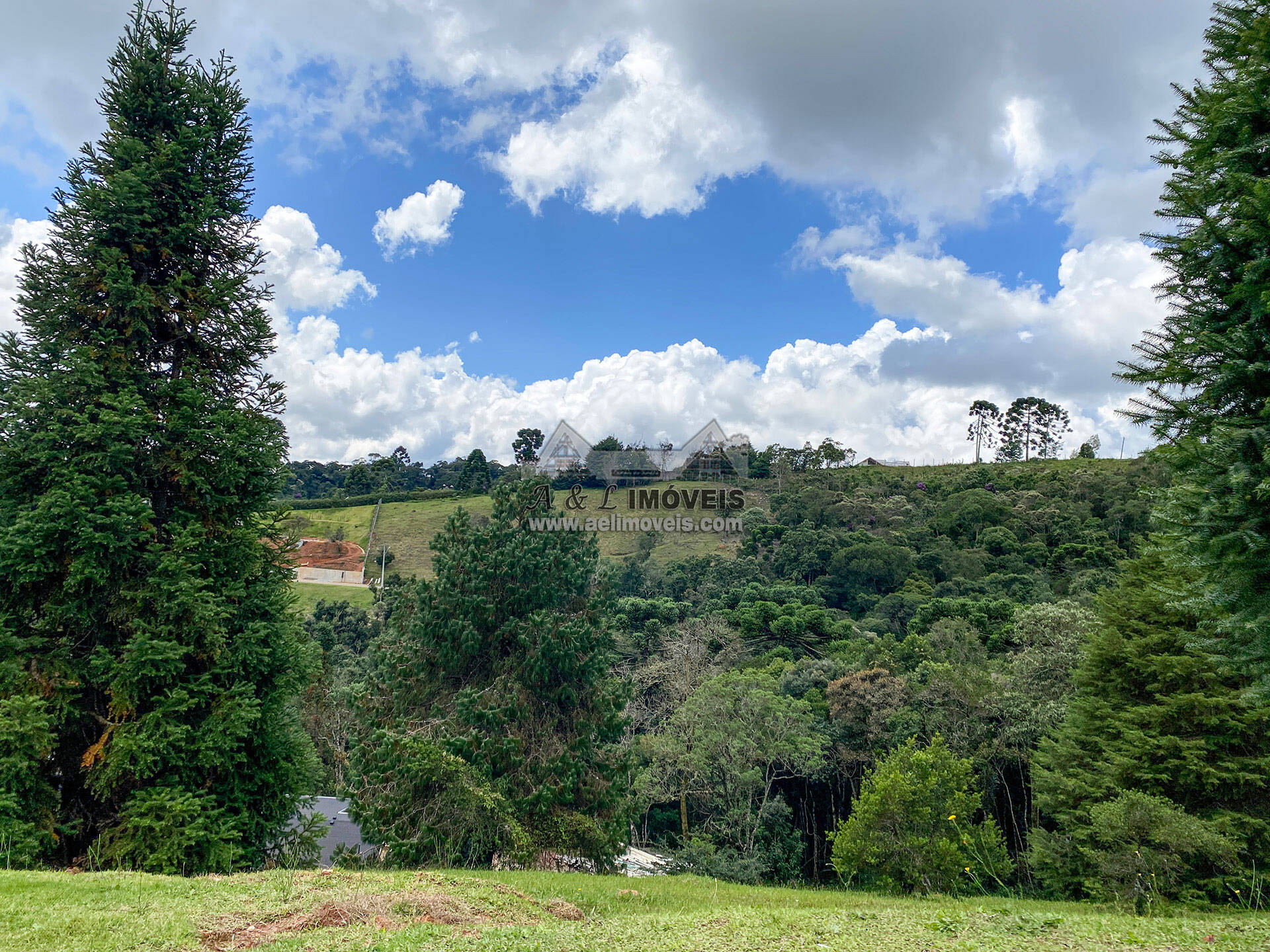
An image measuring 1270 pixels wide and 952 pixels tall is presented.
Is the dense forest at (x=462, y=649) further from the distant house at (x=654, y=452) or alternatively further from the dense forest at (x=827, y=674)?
the distant house at (x=654, y=452)

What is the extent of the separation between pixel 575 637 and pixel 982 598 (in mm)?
26410

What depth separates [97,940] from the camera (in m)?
5.28

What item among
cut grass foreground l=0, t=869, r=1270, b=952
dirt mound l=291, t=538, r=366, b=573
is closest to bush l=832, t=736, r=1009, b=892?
cut grass foreground l=0, t=869, r=1270, b=952

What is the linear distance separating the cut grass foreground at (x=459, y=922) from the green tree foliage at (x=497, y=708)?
181 inches

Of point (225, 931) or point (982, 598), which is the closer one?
point (225, 931)

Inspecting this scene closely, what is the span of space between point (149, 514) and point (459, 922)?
7.09 metres

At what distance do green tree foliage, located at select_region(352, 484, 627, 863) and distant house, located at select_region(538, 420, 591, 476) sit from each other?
26.8 meters

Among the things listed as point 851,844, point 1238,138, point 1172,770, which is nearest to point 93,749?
point 1238,138

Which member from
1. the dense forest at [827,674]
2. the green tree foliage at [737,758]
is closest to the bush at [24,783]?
the dense forest at [827,674]

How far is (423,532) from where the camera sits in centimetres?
6425

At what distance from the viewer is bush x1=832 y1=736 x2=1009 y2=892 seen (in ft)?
49.1

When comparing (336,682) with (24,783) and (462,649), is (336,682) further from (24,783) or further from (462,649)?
(24,783)

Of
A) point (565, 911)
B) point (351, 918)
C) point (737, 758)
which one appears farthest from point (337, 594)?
point (351, 918)

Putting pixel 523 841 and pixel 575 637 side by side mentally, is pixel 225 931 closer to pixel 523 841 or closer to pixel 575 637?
pixel 523 841
